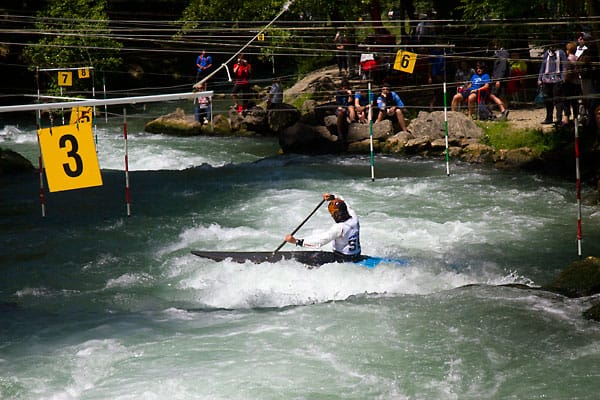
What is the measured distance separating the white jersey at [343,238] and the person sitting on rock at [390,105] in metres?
9.07

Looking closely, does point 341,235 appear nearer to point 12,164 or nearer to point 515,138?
point 515,138

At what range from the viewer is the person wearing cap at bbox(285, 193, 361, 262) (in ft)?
38.0

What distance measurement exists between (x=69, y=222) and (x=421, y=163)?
739cm

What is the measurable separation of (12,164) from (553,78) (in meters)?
11.1

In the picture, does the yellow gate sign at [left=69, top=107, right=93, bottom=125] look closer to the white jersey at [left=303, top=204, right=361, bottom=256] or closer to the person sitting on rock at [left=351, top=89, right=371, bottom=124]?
the person sitting on rock at [left=351, top=89, right=371, bottom=124]

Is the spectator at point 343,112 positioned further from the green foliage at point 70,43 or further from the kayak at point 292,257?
the kayak at point 292,257

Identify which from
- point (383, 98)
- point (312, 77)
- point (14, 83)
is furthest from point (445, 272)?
point (14, 83)

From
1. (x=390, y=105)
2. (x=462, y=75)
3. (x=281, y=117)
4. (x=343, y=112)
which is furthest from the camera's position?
(x=281, y=117)

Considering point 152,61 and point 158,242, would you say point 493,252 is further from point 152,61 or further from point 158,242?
point 152,61

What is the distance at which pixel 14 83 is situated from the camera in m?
31.4

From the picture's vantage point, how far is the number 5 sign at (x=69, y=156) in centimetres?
1184

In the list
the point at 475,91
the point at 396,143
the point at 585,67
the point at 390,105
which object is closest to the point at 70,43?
the point at 390,105

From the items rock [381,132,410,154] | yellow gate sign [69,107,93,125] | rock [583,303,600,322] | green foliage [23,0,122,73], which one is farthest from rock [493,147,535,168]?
green foliage [23,0,122,73]

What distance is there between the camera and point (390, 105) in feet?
68.5
